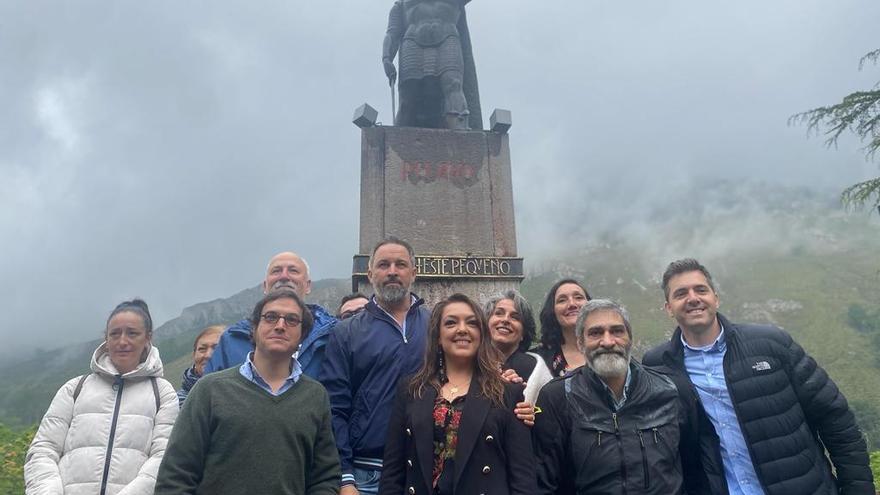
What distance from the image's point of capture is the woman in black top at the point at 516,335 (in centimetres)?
344

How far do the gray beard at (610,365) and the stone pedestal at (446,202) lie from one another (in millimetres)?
4219

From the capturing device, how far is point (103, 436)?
3158 millimetres

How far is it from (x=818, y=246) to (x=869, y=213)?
131911mm

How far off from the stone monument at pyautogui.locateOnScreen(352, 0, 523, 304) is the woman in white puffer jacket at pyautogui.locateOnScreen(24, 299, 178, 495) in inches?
150

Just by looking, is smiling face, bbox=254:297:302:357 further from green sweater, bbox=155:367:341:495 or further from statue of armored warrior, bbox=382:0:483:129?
statue of armored warrior, bbox=382:0:483:129

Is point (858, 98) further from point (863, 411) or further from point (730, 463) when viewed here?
point (863, 411)

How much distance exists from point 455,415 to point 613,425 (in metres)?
0.76

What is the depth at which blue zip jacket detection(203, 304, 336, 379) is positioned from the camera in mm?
3570

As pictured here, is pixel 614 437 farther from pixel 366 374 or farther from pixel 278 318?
pixel 278 318

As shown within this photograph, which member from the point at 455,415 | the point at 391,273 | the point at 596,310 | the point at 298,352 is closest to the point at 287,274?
the point at 298,352

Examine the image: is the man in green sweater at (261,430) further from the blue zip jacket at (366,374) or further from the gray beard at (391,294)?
the gray beard at (391,294)

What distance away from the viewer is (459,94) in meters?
8.57

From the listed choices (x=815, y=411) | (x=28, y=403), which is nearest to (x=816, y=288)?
(x=815, y=411)

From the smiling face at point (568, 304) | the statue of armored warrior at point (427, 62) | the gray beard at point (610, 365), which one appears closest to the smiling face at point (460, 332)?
the gray beard at point (610, 365)
